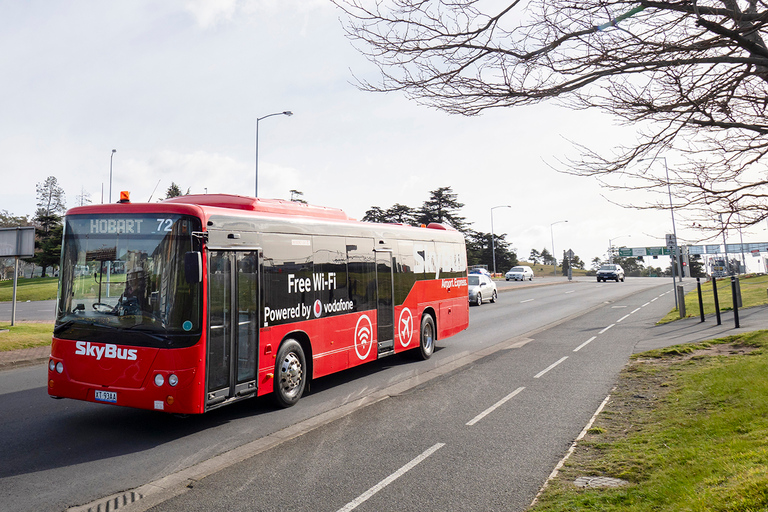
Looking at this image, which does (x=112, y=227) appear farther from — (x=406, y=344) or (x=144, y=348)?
(x=406, y=344)

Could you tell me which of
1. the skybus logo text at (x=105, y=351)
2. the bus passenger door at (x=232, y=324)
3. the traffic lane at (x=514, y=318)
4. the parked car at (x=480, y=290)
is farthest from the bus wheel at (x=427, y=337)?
the parked car at (x=480, y=290)

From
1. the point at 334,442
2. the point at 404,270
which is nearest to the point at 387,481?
the point at 334,442

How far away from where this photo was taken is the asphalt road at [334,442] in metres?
4.75

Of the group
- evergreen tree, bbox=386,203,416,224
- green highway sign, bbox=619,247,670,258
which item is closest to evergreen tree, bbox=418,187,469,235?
evergreen tree, bbox=386,203,416,224

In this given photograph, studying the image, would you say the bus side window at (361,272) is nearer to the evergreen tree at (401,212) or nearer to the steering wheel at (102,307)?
the steering wheel at (102,307)

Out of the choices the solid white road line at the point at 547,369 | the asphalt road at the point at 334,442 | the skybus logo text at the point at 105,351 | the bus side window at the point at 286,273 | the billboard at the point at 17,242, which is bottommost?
the asphalt road at the point at 334,442

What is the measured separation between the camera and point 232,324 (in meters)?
6.95

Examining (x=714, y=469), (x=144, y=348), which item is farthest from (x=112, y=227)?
(x=714, y=469)

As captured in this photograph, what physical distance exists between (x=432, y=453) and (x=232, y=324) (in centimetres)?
299

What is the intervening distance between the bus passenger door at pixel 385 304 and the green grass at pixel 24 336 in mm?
9245

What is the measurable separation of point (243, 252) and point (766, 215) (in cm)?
621

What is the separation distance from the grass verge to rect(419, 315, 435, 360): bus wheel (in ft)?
13.6

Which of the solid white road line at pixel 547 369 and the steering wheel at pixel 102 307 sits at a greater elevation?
the steering wheel at pixel 102 307

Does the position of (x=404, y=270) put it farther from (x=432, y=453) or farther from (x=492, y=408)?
(x=432, y=453)
